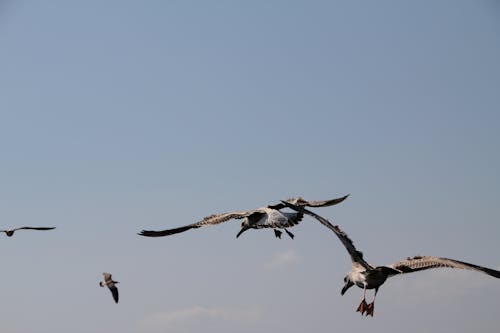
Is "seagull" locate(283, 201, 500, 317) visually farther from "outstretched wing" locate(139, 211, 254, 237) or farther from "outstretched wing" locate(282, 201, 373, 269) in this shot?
"outstretched wing" locate(139, 211, 254, 237)

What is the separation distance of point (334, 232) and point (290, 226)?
8836mm

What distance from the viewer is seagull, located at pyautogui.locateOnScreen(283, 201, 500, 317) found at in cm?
2062

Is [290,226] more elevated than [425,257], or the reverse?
[290,226]

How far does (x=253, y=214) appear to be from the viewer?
31438 mm

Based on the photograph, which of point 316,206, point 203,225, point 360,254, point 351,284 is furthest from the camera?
point 203,225

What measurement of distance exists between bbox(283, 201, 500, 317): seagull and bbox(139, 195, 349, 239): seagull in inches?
201

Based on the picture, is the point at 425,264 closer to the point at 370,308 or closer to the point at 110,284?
the point at 370,308

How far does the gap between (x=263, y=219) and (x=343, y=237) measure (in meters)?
9.85

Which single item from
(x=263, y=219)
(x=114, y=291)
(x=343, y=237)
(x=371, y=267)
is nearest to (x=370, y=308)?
(x=371, y=267)

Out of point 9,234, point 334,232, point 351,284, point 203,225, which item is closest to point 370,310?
point 351,284

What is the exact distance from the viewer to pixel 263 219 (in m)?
30.8

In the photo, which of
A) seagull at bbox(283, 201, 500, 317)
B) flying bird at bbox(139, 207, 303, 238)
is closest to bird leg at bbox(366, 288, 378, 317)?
seagull at bbox(283, 201, 500, 317)

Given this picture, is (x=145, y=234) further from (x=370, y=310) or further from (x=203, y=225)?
(x=370, y=310)

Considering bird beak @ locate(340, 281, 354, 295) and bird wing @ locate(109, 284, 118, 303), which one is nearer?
bird wing @ locate(109, 284, 118, 303)
